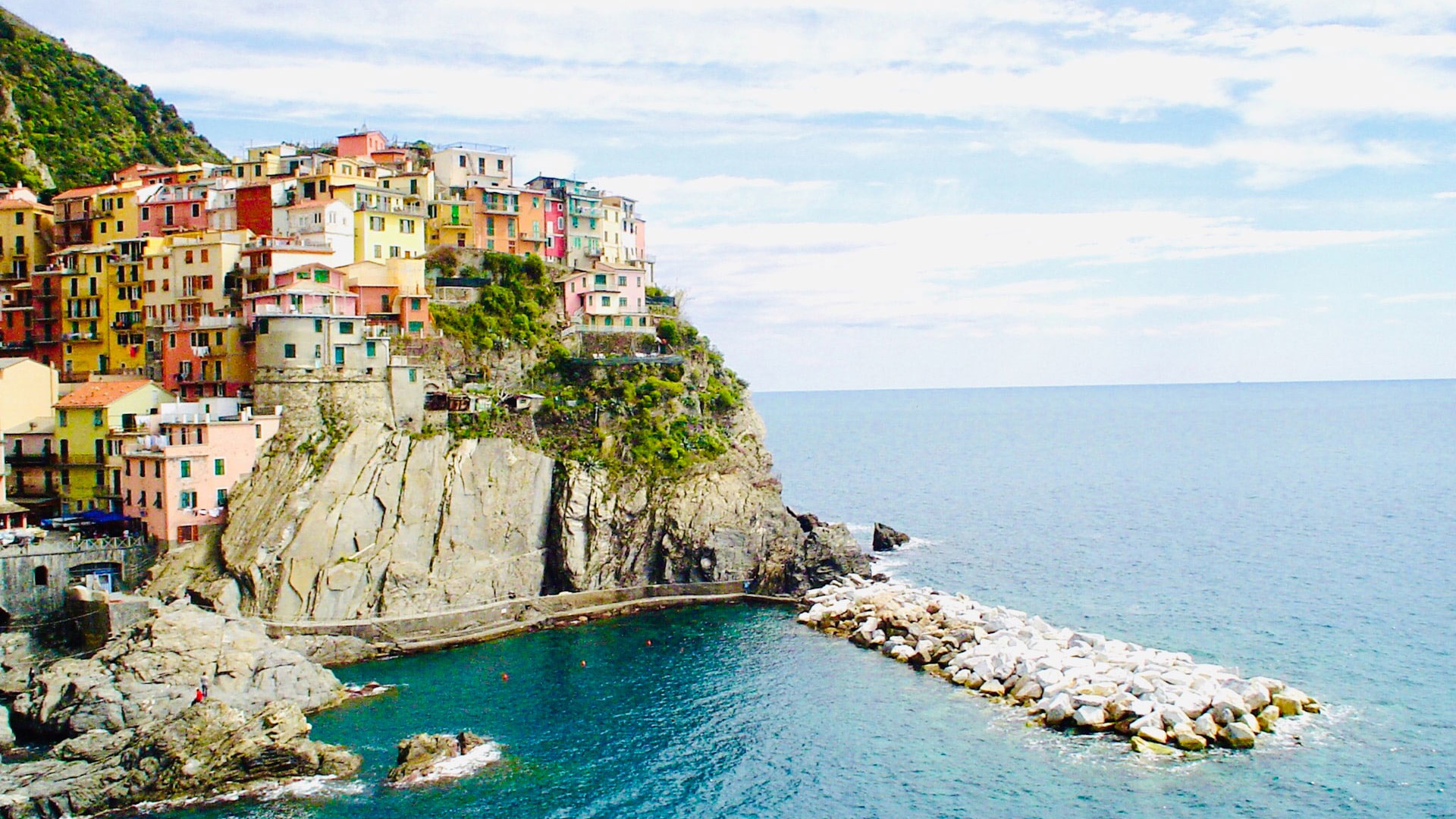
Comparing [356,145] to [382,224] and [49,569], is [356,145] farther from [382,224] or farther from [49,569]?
[49,569]

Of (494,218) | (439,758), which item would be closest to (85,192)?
(494,218)

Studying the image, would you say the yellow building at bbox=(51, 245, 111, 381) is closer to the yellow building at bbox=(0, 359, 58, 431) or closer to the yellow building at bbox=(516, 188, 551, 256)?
the yellow building at bbox=(0, 359, 58, 431)

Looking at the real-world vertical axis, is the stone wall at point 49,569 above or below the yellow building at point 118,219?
below

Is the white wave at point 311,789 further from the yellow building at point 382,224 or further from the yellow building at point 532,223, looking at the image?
the yellow building at point 532,223

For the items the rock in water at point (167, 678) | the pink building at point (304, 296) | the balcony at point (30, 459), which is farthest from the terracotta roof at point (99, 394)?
the rock in water at point (167, 678)

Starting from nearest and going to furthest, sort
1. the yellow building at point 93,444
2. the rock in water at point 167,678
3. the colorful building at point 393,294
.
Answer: the rock in water at point 167,678, the yellow building at point 93,444, the colorful building at point 393,294

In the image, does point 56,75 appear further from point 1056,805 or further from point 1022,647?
point 1056,805

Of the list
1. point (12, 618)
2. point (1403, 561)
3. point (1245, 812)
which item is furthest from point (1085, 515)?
point (12, 618)

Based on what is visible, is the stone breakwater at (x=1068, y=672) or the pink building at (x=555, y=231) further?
the pink building at (x=555, y=231)
